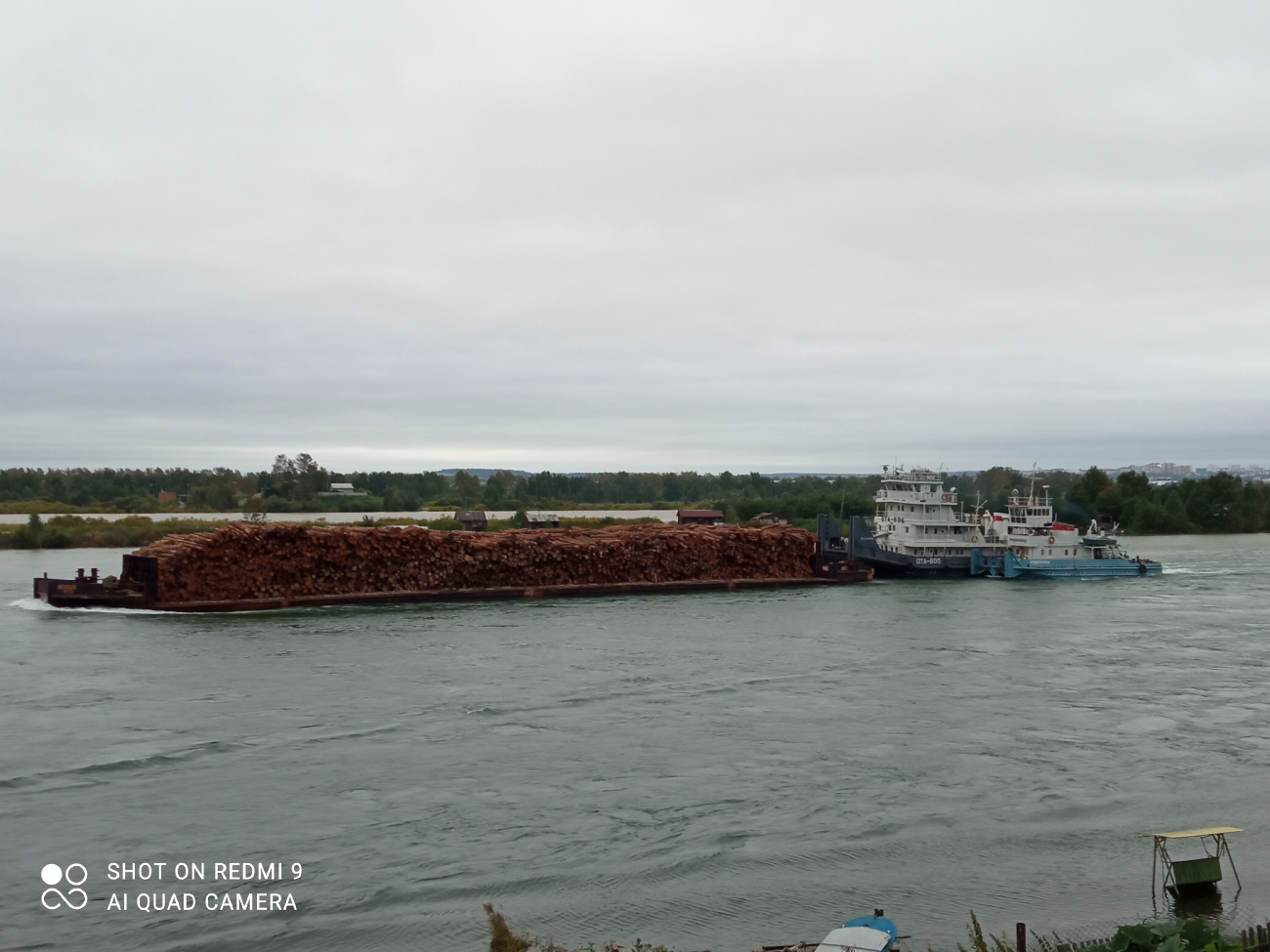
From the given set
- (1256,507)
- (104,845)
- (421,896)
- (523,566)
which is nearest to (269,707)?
(104,845)

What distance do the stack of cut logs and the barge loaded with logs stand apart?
0.12ft

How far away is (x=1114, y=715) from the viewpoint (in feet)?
56.3

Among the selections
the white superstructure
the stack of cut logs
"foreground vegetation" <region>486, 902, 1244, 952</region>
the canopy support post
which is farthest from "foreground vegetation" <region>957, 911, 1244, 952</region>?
the white superstructure

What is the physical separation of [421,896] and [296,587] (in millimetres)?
24644

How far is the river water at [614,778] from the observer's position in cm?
945

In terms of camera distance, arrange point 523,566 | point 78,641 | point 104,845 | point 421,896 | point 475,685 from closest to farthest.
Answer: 1. point 421,896
2. point 104,845
3. point 475,685
4. point 78,641
5. point 523,566

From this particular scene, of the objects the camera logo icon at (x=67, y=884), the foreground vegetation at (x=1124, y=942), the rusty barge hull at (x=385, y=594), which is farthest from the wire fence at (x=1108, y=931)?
the rusty barge hull at (x=385, y=594)

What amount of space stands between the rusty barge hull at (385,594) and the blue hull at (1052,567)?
5413mm

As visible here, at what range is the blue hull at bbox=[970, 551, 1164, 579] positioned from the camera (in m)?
41.8

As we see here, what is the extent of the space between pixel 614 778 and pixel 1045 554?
113ft

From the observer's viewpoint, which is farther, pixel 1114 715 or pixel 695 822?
pixel 1114 715

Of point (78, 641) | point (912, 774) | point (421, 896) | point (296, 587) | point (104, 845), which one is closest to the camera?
point (421, 896)

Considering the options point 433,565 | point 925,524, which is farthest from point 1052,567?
point 433,565

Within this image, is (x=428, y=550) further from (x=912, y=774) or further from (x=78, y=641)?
(x=912, y=774)
